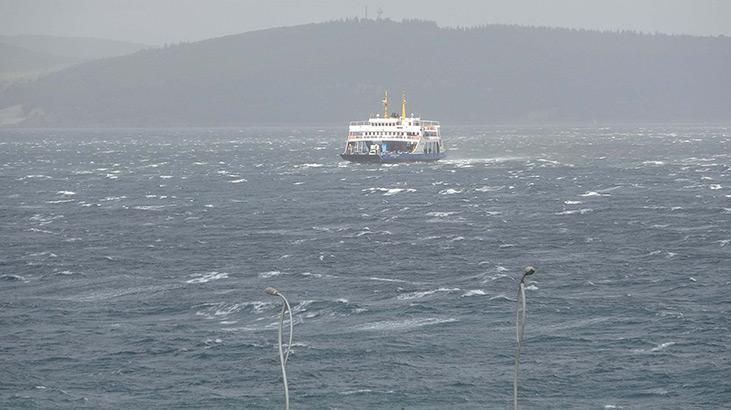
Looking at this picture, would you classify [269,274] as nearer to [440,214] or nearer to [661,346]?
[661,346]

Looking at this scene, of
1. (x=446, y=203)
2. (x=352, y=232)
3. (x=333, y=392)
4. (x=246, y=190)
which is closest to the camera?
(x=333, y=392)

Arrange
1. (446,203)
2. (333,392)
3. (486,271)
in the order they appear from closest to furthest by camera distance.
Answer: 1. (333,392)
2. (486,271)
3. (446,203)

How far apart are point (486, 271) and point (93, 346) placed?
1112 inches

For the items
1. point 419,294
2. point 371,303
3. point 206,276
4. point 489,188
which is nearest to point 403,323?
point 371,303

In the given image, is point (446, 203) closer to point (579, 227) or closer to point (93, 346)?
point (579, 227)

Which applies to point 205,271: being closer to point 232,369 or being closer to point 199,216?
point 232,369

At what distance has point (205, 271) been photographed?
83812 millimetres

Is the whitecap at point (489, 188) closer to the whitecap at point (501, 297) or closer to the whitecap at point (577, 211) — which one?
the whitecap at point (577, 211)

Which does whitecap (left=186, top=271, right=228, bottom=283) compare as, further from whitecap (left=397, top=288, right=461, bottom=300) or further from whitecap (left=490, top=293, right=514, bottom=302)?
whitecap (left=490, top=293, right=514, bottom=302)

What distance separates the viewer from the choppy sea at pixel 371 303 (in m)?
55.1

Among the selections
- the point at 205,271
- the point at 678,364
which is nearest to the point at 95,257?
the point at 205,271

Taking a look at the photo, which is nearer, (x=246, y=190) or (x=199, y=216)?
(x=199, y=216)

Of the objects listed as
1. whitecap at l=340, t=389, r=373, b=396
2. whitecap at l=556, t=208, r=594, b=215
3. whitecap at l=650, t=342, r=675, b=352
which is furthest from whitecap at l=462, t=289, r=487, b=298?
whitecap at l=556, t=208, r=594, b=215

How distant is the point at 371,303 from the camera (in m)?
71.5
